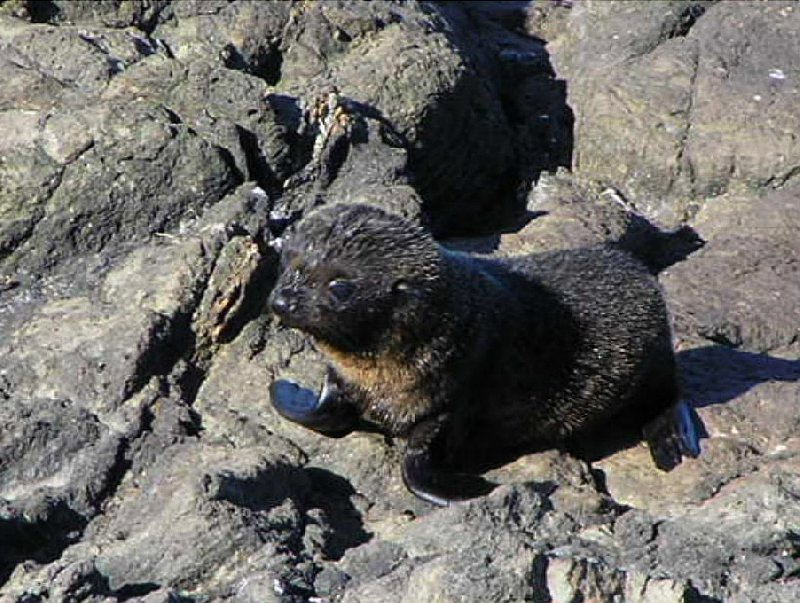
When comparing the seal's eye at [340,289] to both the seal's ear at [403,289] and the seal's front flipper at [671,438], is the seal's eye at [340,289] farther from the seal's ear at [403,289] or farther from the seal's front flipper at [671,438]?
the seal's front flipper at [671,438]

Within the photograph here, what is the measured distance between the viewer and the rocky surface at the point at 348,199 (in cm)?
659

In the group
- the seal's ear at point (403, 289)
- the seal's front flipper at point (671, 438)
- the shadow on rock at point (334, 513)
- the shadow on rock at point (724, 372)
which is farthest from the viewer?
the shadow on rock at point (724, 372)

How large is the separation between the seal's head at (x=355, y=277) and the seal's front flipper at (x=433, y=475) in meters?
0.39

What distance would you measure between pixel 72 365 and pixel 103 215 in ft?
3.11

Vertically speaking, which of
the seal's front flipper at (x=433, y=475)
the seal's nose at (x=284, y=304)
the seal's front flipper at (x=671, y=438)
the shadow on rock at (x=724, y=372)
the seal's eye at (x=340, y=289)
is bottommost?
the shadow on rock at (x=724, y=372)

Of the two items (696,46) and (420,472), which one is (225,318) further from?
(696,46)

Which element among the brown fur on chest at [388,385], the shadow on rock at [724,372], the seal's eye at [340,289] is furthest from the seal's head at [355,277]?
the shadow on rock at [724,372]

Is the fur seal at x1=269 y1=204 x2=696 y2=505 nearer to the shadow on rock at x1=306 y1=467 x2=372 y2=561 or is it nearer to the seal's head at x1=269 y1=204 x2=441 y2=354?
the seal's head at x1=269 y1=204 x2=441 y2=354

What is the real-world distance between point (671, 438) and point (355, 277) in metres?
1.48

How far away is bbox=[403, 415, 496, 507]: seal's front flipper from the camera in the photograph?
23.5 ft

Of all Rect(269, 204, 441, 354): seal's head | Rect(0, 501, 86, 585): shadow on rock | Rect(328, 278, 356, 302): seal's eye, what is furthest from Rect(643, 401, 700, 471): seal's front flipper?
Rect(0, 501, 86, 585): shadow on rock

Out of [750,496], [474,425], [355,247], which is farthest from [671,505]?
[355,247]

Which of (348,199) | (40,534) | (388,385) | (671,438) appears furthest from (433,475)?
(348,199)

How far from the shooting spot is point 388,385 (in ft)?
24.2
